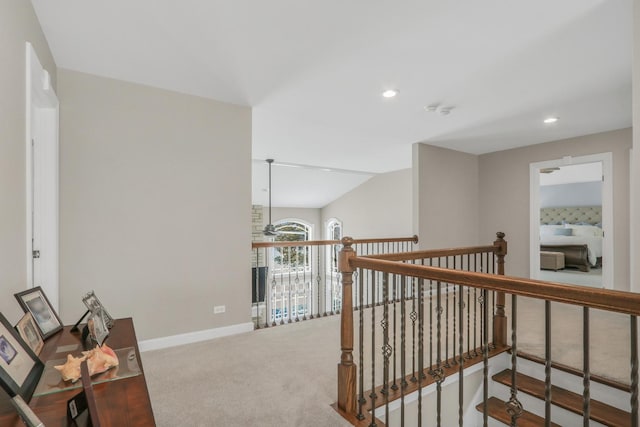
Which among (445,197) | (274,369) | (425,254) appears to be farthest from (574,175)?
(274,369)

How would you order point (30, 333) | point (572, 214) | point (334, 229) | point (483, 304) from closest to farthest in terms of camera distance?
point (30, 333) < point (483, 304) < point (572, 214) < point (334, 229)

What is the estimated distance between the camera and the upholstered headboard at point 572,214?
26.3 feet

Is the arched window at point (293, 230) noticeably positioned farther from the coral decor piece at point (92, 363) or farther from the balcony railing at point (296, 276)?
the coral decor piece at point (92, 363)

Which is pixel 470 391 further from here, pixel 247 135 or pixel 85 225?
pixel 85 225

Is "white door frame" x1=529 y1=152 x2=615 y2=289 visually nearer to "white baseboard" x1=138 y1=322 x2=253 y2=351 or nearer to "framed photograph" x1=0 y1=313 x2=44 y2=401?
"white baseboard" x1=138 y1=322 x2=253 y2=351

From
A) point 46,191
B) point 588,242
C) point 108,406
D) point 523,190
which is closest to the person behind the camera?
point 108,406

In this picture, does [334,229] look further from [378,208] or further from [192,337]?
[192,337]

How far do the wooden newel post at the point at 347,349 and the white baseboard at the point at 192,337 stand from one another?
1.61 meters

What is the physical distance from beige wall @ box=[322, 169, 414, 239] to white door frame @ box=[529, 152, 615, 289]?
7.64 ft

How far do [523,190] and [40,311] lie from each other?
6101mm

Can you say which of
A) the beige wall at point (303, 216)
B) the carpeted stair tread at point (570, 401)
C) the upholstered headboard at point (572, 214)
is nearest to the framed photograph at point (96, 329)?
the carpeted stair tread at point (570, 401)

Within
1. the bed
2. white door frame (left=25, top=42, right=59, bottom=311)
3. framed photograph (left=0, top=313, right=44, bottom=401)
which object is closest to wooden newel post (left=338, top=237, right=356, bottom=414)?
framed photograph (left=0, top=313, right=44, bottom=401)

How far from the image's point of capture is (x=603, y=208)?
4461 millimetres

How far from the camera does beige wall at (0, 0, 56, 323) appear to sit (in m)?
1.46
